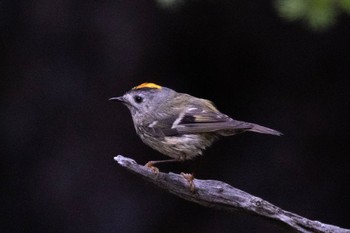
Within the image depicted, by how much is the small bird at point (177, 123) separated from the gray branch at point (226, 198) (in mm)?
180

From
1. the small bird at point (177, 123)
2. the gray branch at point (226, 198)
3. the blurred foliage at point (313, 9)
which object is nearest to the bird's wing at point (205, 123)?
the small bird at point (177, 123)

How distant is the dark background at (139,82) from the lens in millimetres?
6656

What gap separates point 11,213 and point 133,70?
162cm

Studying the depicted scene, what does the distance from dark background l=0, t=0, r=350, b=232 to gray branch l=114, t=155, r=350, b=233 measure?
2358 mm

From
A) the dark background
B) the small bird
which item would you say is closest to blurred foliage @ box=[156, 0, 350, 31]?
the small bird

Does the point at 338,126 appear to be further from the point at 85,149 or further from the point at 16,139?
the point at 16,139

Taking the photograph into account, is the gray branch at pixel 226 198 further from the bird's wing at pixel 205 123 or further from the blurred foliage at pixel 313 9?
the blurred foliage at pixel 313 9

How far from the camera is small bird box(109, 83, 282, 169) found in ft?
15.2

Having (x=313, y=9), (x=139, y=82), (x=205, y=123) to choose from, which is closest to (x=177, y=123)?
(x=205, y=123)

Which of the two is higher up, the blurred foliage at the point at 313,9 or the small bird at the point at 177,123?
the blurred foliage at the point at 313,9

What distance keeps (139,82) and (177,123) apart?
1.89m

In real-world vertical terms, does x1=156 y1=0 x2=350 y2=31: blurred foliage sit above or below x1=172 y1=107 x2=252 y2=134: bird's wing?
above

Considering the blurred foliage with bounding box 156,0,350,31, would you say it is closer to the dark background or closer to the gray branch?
the gray branch

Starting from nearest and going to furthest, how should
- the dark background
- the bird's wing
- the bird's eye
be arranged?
the bird's wing, the bird's eye, the dark background
